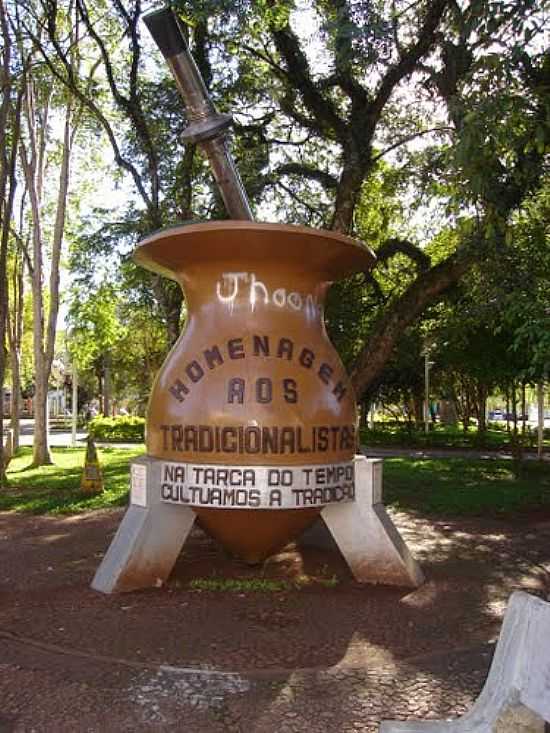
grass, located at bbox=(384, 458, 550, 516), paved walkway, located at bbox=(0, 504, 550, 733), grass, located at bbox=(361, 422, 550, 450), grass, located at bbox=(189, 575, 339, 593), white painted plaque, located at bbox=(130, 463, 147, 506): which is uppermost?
white painted plaque, located at bbox=(130, 463, 147, 506)

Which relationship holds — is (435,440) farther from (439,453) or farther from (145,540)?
(145,540)

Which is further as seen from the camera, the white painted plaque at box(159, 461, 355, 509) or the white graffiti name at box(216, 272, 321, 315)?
the white graffiti name at box(216, 272, 321, 315)

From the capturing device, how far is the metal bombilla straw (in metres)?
6.11

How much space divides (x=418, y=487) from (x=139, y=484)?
338 inches

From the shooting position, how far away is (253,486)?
5.49 m

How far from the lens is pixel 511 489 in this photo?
13.3 meters


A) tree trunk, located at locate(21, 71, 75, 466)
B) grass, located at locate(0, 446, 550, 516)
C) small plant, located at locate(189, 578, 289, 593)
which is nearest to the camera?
small plant, located at locate(189, 578, 289, 593)

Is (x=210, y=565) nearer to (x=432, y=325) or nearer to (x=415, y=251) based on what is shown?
(x=415, y=251)

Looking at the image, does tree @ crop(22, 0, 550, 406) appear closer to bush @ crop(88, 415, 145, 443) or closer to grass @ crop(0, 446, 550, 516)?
grass @ crop(0, 446, 550, 516)

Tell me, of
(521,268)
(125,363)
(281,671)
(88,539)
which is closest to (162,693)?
(281,671)

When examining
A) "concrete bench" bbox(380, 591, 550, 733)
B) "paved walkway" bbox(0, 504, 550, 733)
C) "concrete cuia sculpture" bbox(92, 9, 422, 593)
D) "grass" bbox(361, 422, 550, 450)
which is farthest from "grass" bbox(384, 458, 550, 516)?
"concrete bench" bbox(380, 591, 550, 733)


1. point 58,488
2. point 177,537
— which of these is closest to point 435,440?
point 58,488

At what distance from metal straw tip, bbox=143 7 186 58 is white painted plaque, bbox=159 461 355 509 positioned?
3.38 metres

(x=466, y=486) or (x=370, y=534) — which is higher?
(x=370, y=534)
